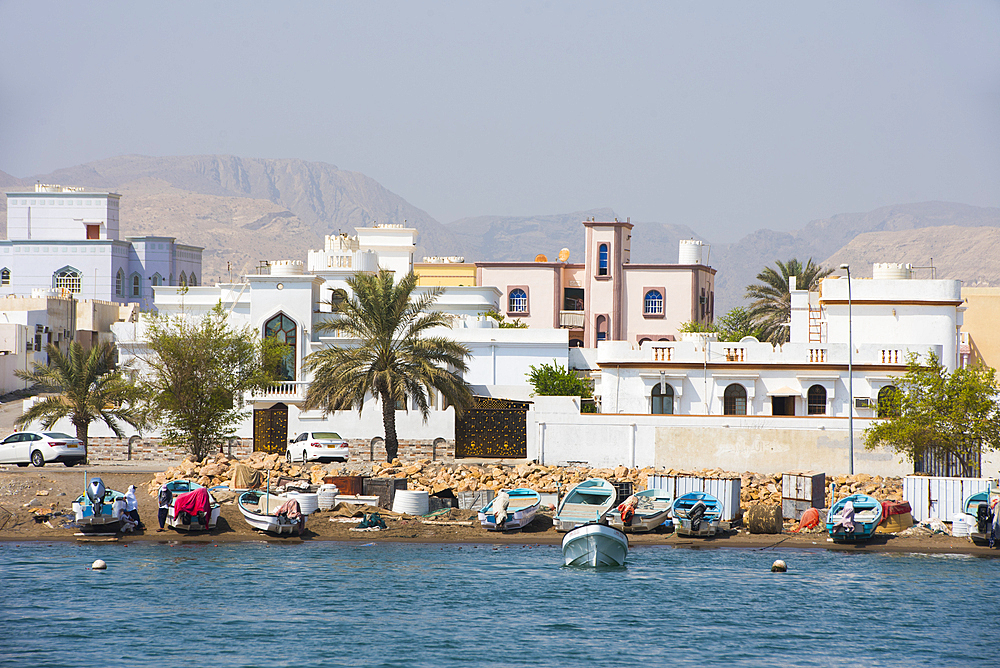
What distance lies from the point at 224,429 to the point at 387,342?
25.8 ft

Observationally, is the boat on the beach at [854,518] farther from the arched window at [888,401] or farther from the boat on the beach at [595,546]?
the boat on the beach at [595,546]

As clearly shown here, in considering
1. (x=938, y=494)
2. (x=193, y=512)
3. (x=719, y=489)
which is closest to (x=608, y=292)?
(x=719, y=489)

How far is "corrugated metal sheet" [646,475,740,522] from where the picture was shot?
36.7 m

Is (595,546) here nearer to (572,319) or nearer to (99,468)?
(99,468)

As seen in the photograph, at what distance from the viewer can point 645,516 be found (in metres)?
36.1

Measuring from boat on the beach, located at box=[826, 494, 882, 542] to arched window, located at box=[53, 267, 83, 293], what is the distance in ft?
222

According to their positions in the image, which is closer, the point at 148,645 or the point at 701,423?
the point at 148,645

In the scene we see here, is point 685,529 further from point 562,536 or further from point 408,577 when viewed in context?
point 408,577

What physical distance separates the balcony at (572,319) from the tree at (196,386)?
35807 mm

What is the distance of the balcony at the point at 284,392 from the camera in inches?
1937

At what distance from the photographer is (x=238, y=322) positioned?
5666cm

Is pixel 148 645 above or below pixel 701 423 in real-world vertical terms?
below

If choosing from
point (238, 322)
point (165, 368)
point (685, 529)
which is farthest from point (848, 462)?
point (238, 322)

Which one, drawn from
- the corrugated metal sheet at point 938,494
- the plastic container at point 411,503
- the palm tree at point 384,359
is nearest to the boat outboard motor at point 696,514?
the corrugated metal sheet at point 938,494
